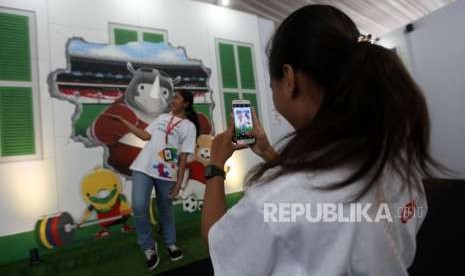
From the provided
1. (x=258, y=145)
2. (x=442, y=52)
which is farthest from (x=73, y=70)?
(x=442, y=52)

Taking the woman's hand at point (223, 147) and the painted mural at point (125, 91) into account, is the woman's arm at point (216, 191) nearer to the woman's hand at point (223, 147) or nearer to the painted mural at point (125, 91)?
the woman's hand at point (223, 147)

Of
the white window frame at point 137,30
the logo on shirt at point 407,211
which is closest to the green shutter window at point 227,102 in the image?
the white window frame at point 137,30

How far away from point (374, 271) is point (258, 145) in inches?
23.2

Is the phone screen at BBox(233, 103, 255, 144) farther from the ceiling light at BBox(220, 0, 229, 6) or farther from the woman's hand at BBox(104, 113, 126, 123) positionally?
the ceiling light at BBox(220, 0, 229, 6)

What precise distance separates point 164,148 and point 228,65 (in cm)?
147

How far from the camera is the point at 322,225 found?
18.6 inches

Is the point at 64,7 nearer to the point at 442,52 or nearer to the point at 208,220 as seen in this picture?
the point at 208,220

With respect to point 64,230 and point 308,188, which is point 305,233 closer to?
point 308,188

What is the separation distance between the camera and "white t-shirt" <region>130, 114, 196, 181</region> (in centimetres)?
246

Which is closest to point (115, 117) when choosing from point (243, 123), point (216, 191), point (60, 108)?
point (60, 108)

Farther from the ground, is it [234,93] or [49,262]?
[234,93]

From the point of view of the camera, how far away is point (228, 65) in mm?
3584

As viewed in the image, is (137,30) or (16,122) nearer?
(16,122)

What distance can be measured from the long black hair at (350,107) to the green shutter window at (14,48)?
252 centimetres
